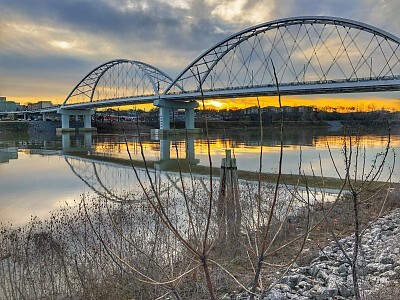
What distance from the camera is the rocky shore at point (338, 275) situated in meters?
4.02

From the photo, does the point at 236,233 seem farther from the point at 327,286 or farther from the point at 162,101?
the point at 162,101

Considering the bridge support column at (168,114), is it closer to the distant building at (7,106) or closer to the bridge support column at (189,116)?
the bridge support column at (189,116)

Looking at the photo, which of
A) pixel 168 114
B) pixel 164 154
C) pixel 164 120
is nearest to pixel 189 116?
pixel 168 114

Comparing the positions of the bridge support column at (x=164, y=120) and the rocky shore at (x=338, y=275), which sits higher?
the bridge support column at (x=164, y=120)

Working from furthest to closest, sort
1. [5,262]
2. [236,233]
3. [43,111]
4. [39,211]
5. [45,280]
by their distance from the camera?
[43,111], [39,211], [236,233], [5,262], [45,280]

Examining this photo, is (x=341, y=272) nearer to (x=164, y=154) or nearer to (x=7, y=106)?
(x=164, y=154)

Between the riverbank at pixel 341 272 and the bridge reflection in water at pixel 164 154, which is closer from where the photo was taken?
the riverbank at pixel 341 272

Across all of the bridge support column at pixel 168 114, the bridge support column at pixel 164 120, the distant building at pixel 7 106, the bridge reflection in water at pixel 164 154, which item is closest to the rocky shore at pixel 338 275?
the bridge reflection in water at pixel 164 154

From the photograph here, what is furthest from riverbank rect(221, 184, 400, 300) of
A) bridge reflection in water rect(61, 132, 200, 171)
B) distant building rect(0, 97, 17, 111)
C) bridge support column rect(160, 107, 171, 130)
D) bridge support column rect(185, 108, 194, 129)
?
distant building rect(0, 97, 17, 111)

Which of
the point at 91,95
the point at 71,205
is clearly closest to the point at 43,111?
the point at 91,95

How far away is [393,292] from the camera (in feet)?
11.7

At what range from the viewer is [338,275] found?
15.0 feet

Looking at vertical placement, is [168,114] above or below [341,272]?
above

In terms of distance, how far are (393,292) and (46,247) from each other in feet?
18.6
